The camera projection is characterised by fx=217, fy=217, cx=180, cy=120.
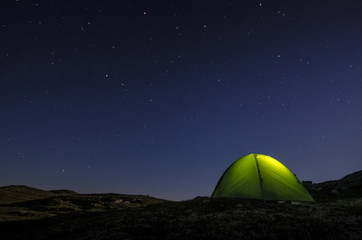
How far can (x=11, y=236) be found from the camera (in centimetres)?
1017

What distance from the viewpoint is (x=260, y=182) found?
44.1 feet

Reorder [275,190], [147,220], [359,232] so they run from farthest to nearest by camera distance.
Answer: [275,190]
[147,220]
[359,232]

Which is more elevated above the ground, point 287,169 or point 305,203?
point 287,169

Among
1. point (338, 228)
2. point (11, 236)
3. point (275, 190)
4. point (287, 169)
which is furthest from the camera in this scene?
point (287, 169)

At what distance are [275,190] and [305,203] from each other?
12.0 ft

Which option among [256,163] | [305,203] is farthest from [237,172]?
[305,203]

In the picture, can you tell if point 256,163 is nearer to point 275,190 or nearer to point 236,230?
point 275,190

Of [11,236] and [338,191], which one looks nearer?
[11,236]

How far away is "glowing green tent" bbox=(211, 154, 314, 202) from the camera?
13.3m

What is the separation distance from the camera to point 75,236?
9117 millimetres

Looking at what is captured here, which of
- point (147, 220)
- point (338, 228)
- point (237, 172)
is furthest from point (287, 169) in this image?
point (147, 220)

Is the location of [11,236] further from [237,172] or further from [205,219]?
[237,172]

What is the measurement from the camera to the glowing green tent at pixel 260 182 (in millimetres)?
13266

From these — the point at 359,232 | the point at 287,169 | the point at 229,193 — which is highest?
the point at 287,169
